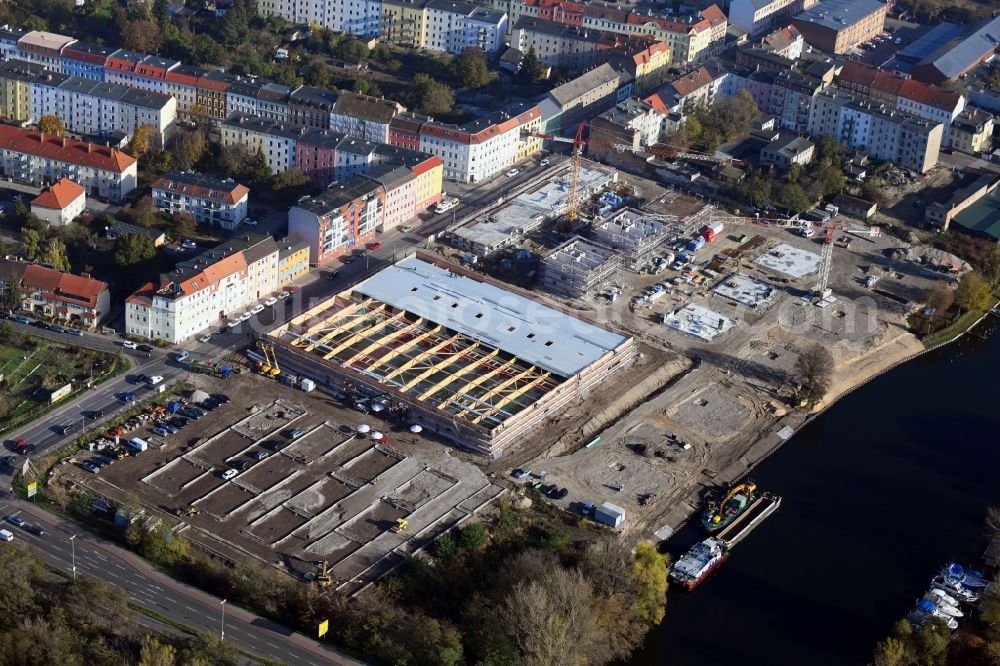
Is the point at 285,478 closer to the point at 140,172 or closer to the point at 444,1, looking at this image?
the point at 140,172

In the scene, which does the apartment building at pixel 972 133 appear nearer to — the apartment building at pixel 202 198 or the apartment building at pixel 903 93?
the apartment building at pixel 903 93

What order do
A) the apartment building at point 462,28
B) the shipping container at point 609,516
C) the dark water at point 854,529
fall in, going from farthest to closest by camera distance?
the apartment building at point 462,28 → the shipping container at point 609,516 → the dark water at point 854,529

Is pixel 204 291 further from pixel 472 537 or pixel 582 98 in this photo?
pixel 582 98

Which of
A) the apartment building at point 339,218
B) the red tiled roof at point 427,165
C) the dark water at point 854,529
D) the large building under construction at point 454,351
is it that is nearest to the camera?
the dark water at point 854,529

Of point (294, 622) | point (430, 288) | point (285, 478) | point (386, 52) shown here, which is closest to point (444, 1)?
point (386, 52)

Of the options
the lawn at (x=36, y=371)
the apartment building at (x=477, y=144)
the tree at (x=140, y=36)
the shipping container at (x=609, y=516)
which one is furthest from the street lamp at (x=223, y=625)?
the tree at (x=140, y=36)

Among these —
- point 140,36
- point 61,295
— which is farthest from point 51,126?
point 61,295

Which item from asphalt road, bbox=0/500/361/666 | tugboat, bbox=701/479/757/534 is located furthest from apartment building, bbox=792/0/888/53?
asphalt road, bbox=0/500/361/666
